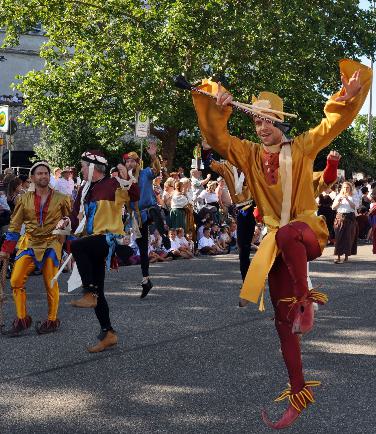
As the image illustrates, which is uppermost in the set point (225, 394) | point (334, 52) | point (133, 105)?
point (334, 52)

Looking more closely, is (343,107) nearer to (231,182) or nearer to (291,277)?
(291,277)

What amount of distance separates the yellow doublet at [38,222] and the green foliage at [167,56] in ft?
64.6

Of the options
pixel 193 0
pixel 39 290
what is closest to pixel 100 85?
pixel 193 0

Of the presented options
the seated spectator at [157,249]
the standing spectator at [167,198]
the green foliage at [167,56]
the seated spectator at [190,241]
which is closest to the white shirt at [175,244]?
the seated spectator at [157,249]

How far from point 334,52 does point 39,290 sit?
22.1 metres

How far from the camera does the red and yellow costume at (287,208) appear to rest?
17.1 ft

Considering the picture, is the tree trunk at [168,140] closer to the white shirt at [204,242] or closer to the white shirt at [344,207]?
the white shirt at [204,242]

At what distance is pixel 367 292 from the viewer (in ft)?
38.2

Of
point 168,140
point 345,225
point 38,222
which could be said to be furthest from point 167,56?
point 38,222

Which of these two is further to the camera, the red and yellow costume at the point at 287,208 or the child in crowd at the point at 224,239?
the child in crowd at the point at 224,239

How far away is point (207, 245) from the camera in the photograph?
1767 centimetres

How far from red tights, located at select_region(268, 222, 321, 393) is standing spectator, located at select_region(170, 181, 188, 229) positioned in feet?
38.5

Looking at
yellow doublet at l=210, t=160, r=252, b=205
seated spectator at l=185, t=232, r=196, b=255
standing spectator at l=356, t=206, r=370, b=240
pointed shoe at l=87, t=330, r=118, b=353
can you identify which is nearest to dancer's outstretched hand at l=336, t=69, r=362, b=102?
pointed shoe at l=87, t=330, r=118, b=353

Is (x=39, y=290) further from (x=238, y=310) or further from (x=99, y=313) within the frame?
(x=99, y=313)
